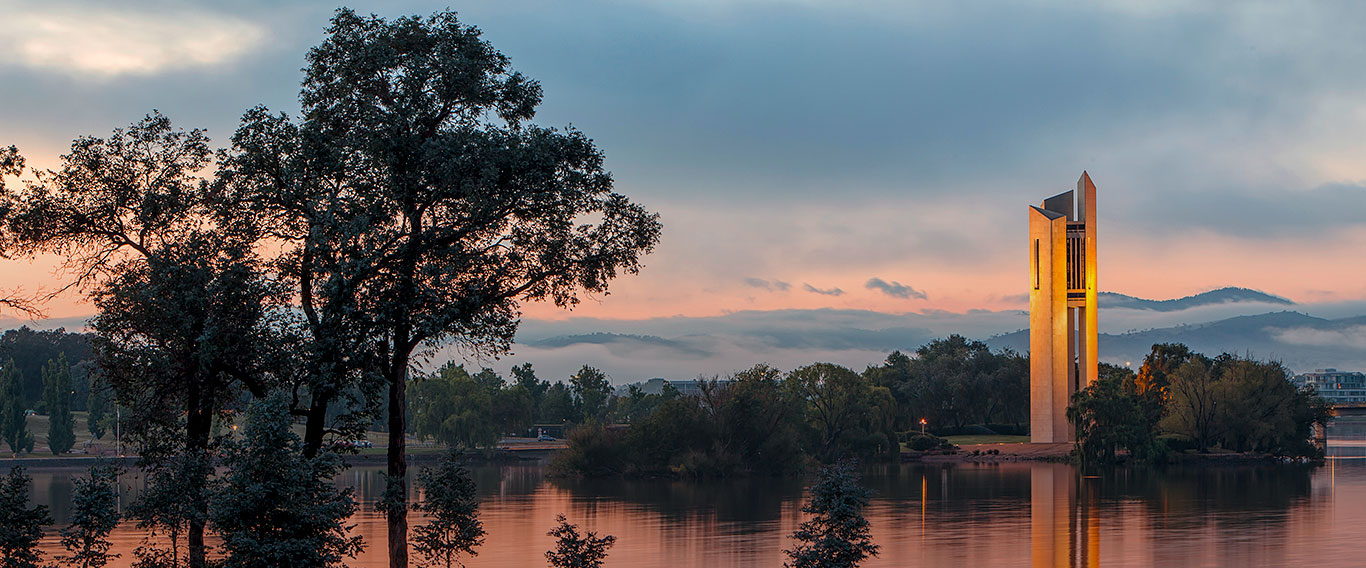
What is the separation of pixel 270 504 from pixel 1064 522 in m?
42.5

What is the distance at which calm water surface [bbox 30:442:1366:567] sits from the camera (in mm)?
46781

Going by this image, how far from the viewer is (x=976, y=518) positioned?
6188cm

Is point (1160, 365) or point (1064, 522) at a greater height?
point (1160, 365)

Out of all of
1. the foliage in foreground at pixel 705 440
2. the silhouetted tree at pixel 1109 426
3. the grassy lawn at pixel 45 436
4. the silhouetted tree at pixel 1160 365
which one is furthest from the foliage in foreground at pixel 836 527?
the grassy lawn at pixel 45 436

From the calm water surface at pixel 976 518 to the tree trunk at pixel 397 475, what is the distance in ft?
48.7

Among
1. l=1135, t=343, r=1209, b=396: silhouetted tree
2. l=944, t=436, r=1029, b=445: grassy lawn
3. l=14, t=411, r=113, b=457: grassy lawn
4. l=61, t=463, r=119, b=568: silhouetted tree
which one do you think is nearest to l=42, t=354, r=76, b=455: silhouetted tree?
l=14, t=411, r=113, b=457: grassy lawn

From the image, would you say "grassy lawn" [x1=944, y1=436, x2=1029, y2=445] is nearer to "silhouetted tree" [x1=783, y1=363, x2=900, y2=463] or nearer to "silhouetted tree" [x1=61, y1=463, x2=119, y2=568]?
"silhouetted tree" [x1=783, y1=363, x2=900, y2=463]

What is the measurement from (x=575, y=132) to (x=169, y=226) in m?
9.90

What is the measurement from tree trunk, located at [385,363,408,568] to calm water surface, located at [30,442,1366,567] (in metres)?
14.8

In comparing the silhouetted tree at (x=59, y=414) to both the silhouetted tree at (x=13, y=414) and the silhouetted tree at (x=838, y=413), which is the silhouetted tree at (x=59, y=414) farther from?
the silhouetted tree at (x=838, y=413)

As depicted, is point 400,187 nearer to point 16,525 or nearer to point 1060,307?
point 16,525

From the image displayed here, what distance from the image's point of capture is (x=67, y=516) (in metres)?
66.6

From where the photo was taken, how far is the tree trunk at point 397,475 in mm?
30908

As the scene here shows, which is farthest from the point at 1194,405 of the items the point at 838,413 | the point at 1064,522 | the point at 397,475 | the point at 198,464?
the point at 198,464
